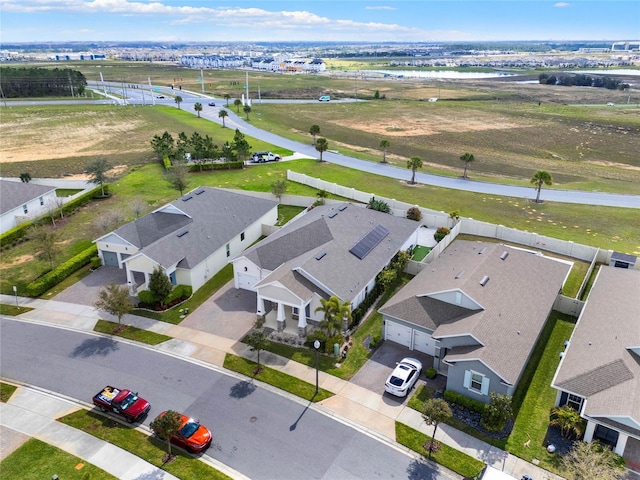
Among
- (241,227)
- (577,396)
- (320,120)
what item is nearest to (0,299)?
(241,227)

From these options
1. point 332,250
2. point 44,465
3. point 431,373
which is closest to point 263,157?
point 332,250

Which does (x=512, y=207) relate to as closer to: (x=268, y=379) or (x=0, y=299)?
(x=268, y=379)

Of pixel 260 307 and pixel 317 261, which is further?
pixel 317 261

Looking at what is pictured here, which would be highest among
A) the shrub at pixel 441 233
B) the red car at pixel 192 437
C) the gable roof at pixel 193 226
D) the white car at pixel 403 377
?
the gable roof at pixel 193 226

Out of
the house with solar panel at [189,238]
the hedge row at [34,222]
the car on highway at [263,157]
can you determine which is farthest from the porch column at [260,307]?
the car on highway at [263,157]

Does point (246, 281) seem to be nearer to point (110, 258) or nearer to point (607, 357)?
point (110, 258)

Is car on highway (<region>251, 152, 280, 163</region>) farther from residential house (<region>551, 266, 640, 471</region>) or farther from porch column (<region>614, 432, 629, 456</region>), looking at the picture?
porch column (<region>614, 432, 629, 456</region>)

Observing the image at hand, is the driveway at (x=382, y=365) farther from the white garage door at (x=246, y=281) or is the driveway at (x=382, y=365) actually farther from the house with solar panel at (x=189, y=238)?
the house with solar panel at (x=189, y=238)
